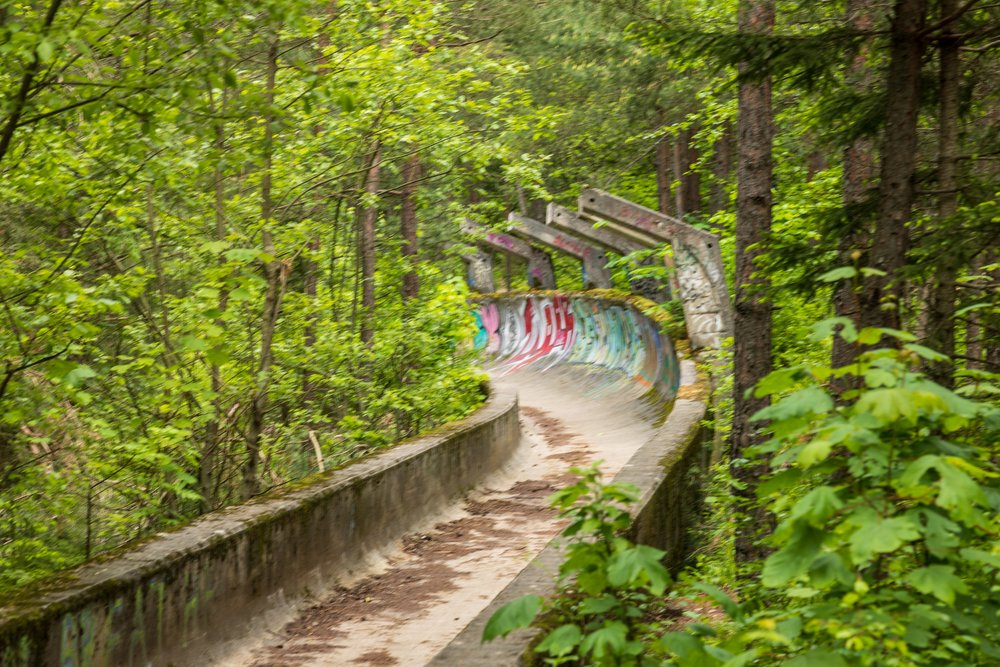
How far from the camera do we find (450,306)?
50.1ft

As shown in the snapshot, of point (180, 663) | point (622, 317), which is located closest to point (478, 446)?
point (180, 663)

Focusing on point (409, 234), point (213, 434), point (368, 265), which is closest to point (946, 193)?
point (213, 434)

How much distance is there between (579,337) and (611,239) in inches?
125

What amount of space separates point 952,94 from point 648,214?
1367 cm

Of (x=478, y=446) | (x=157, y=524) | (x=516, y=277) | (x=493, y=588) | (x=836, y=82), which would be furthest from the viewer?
(x=516, y=277)

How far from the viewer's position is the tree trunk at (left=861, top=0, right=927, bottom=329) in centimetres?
573

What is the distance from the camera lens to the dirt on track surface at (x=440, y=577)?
23.3 feet

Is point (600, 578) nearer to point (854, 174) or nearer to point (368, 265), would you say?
point (854, 174)

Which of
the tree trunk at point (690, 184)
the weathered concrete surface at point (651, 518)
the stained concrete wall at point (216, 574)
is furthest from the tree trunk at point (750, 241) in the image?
the tree trunk at point (690, 184)

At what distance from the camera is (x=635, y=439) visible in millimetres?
16375

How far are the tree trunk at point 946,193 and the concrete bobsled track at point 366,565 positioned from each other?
2485 millimetres

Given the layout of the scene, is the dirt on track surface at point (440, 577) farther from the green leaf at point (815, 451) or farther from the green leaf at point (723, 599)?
the green leaf at point (815, 451)

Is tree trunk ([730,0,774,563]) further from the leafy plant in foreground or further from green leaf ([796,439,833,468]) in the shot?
green leaf ([796,439,833,468])

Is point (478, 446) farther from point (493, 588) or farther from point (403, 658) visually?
point (403, 658)
